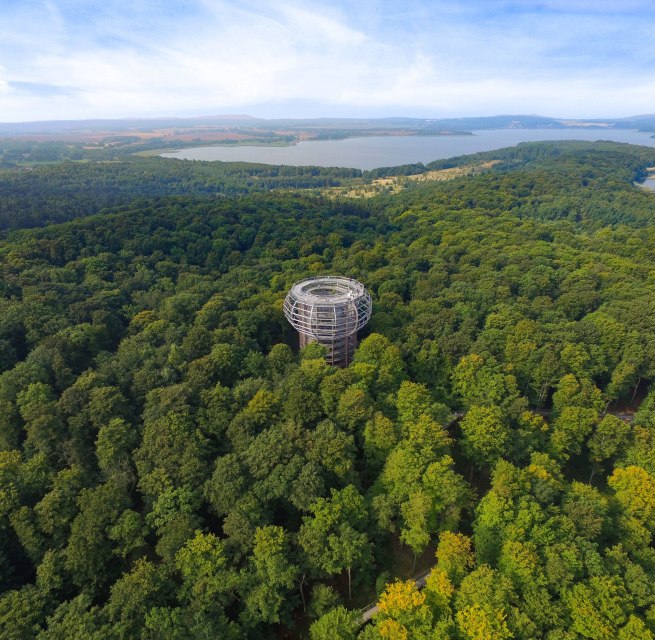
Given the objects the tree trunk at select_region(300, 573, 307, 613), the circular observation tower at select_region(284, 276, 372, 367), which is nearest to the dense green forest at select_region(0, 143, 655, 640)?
the tree trunk at select_region(300, 573, 307, 613)

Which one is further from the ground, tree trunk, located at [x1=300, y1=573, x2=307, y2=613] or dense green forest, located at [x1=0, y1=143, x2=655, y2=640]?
dense green forest, located at [x1=0, y1=143, x2=655, y2=640]

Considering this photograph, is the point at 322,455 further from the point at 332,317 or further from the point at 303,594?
the point at 332,317

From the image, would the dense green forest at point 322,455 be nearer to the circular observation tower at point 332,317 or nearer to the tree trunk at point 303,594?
the tree trunk at point 303,594

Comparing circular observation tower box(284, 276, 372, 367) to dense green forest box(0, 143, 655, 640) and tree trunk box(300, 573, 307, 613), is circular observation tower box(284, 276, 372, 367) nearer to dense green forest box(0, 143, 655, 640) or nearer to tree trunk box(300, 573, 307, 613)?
dense green forest box(0, 143, 655, 640)

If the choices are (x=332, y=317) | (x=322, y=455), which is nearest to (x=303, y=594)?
(x=322, y=455)

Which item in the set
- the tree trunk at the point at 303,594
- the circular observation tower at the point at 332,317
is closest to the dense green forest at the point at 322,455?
the tree trunk at the point at 303,594

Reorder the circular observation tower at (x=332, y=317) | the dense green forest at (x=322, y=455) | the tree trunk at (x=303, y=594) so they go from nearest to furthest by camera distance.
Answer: the dense green forest at (x=322, y=455), the tree trunk at (x=303, y=594), the circular observation tower at (x=332, y=317)
